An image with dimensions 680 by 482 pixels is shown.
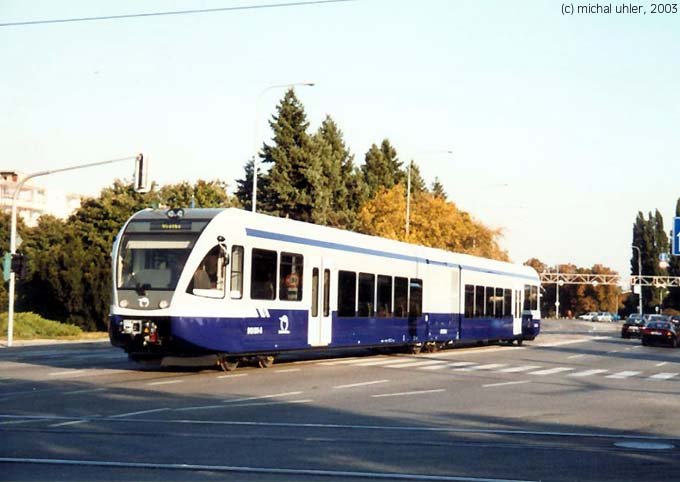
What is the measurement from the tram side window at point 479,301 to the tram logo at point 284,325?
650 inches

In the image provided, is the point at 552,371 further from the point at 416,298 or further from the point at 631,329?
the point at 631,329

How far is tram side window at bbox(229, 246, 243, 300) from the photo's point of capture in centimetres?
2172

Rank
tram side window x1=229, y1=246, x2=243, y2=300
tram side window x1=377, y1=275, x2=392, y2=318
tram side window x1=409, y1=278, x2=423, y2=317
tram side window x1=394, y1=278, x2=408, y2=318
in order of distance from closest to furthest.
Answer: tram side window x1=229, y1=246, x2=243, y2=300, tram side window x1=377, y1=275, x2=392, y2=318, tram side window x1=394, y1=278, x2=408, y2=318, tram side window x1=409, y1=278, x2=423, y2=317

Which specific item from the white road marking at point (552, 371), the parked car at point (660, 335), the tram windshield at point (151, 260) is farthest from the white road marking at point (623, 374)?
the parked car at point (660, 335)

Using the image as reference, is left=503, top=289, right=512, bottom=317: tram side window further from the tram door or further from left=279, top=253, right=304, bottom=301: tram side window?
left=279, top=253, right=304, bottom=301: tram side window

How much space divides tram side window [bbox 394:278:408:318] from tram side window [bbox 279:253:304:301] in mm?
6840

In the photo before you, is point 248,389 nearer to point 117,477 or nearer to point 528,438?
point 528,438

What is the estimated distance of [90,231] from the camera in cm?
6250

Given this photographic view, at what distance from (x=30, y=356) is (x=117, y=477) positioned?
19.9 meters

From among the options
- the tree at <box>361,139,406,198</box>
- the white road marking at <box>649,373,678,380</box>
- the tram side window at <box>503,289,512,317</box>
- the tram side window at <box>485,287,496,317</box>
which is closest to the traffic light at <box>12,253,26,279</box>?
the tram side window at <box>485,287,496,317</box>

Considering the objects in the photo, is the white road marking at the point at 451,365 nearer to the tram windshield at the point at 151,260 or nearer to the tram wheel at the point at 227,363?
the tram wheel at the point at 227,363

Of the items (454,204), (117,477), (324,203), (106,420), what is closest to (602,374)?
(106,420)

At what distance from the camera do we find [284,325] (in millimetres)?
23875

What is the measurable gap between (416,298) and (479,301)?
738cm
